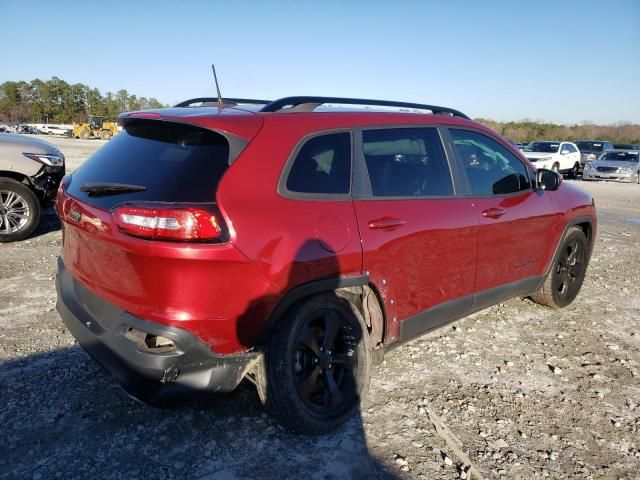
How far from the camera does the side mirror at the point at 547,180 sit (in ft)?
14.0

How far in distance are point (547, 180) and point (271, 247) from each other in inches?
114

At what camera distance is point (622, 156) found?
865 inches

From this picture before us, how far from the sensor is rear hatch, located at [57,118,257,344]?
2.23 meters

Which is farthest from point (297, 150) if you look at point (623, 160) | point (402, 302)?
point (623, 160)

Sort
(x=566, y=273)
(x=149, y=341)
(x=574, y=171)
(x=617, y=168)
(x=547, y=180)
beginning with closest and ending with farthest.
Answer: (x=149, y=341) → (x=547, y=180) → (x=566, y=273) → (x=617, y=168) → (x=574, y=171)

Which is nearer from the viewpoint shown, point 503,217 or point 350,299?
point 350,299

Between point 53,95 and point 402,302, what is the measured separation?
10701 centimetres

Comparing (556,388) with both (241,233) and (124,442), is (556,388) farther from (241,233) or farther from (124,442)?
(124,442)

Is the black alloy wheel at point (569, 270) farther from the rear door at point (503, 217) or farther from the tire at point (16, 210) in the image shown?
the tire at point (16, 210)

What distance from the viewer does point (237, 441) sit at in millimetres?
2668

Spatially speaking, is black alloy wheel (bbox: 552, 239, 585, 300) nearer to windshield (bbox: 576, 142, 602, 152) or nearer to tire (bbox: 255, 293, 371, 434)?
tire (bbox: 255, 293, 371, 434)


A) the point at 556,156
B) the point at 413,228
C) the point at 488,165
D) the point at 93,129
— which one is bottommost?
the point at 93,129

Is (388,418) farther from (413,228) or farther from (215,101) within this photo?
(215,101)

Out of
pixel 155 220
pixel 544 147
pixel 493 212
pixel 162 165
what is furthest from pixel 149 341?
pixel 544 147
